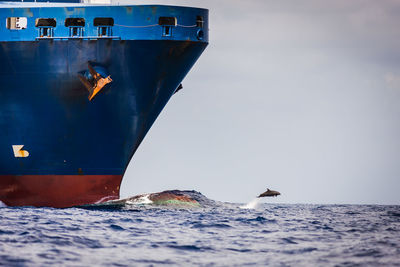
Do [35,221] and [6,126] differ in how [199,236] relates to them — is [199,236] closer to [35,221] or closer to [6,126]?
[35,221]

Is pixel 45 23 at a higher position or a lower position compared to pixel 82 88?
higher

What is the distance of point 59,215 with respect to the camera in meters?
19.6

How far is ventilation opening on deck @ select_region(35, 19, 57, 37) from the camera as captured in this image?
904 inches

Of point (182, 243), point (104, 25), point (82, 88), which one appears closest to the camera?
point (182, 243)

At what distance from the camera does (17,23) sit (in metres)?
23.2

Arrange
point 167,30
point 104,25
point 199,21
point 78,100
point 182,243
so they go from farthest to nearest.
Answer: point 199,21, point 78,100, point 167,30, point 104,25, point 182,243

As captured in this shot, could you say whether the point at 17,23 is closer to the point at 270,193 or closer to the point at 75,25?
the point at 75,25

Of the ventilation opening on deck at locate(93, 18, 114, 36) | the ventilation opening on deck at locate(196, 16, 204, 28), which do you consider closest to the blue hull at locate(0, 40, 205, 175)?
the ventilation opening on deck at locate(93, 18, 114, 36)

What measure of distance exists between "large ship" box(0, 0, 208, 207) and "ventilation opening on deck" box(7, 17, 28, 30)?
4 centimetres

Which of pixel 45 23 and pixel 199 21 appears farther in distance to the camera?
pixel 199 21

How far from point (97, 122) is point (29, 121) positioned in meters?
2.73

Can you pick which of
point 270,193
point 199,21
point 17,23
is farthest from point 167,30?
point 270,193

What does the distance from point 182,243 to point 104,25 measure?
11.9 m

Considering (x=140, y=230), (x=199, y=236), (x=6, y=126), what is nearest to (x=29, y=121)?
(x=6, y=126)
